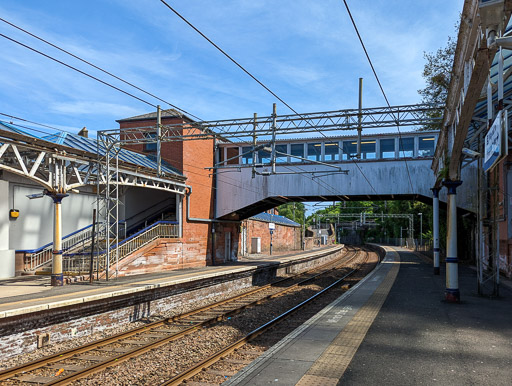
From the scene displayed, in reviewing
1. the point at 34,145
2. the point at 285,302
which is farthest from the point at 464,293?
the point at 34,145

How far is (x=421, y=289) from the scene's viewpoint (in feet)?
54.1

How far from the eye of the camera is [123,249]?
1988 cm

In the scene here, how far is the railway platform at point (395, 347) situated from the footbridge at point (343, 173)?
1285 centimetres

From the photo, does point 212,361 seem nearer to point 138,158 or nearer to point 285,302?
point 285,302

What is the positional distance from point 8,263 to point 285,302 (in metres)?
10.8

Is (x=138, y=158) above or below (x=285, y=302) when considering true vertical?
above

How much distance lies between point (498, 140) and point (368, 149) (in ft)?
69.4

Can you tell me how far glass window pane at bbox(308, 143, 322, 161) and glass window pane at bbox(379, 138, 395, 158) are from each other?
369 cm

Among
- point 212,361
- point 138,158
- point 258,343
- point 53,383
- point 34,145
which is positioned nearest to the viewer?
point 53,383

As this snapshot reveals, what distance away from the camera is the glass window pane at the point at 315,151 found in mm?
27062

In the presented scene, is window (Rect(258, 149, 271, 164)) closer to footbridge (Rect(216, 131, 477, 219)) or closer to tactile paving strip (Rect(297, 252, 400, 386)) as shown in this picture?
footbridge (Rect(216, 131, 477, 219))

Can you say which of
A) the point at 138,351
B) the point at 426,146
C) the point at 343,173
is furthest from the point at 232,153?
the point at 138,351

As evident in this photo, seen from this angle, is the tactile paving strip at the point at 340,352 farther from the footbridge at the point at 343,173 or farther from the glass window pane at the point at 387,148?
the glass window pane at the point at 387,148

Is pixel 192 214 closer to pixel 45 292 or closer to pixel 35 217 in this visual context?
pixel 35 217
